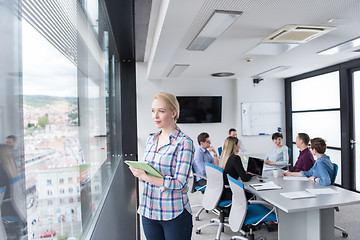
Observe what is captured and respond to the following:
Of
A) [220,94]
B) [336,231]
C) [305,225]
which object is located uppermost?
[220,94]

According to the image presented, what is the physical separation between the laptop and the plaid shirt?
8.48 ft

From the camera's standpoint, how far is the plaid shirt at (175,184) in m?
1.46

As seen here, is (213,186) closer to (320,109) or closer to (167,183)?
(167,183)

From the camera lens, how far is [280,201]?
264 cm

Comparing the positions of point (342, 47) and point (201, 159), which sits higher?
point (342, 47)

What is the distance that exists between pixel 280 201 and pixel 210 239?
1.32 meters

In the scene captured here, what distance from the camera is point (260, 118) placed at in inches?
298

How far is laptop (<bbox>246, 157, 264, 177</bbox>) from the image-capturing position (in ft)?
12.5

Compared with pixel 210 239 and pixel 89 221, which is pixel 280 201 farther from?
pixel 89 221

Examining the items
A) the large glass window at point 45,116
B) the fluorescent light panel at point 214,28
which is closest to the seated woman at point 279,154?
the fluorescent light panel at point 214,28

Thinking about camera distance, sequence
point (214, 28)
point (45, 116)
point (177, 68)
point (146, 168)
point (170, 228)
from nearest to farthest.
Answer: point (45, 116) → point (146, 168) → point (170, 228) → point (214, 28) → point (177, 68)

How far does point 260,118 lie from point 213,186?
15.5ft

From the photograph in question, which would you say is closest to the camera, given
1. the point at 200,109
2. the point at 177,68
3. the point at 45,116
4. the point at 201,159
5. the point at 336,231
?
the point at 45,116

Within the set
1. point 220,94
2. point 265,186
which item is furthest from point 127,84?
point 220,94
